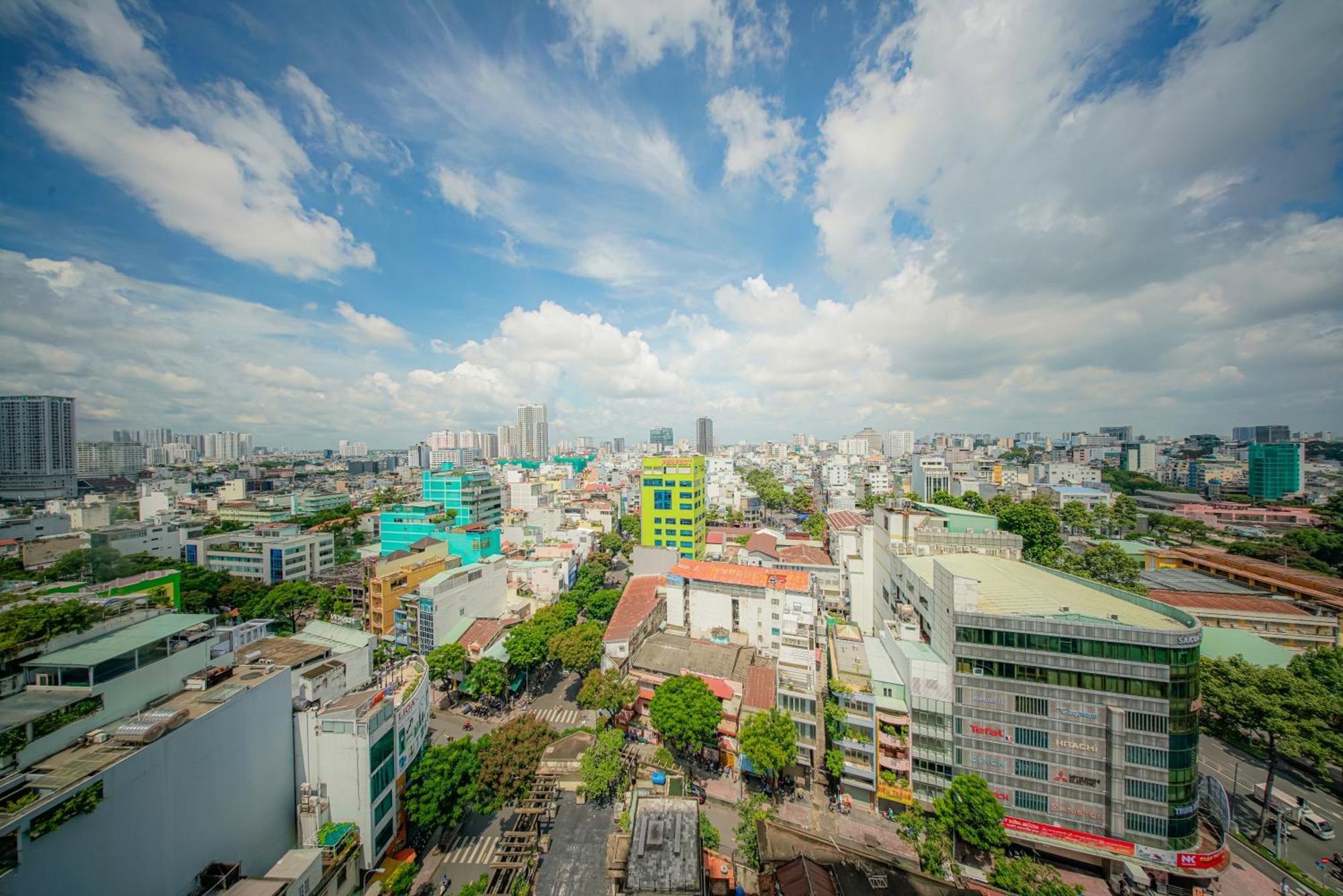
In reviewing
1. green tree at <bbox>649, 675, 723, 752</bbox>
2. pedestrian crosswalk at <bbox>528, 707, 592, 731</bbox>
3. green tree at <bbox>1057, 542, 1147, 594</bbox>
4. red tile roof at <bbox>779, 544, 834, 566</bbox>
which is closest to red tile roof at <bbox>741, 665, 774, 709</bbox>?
green tree at <bbox>649, 675, 723, 752</bbox>

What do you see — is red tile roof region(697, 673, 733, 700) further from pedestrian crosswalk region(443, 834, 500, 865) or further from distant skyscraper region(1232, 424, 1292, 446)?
distant skyscraper region(1232, 424, 1292, 446)

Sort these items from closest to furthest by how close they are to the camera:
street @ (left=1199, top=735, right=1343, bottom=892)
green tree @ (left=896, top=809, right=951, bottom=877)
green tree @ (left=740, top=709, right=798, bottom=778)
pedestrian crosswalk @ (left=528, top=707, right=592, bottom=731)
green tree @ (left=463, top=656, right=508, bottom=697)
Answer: green tree @ (left=896, top=809, right=951, bottom=877) → street @ (left=1199, top=735, right=1343, bottom=892) → green tree @ (left=740, top=709, right=798, bottom=778) → pedestrian crosswalk @ (left=528, top=707, right=592, bottom=731) → green tree @ (left=463, top=656, right=508, bottom=697)

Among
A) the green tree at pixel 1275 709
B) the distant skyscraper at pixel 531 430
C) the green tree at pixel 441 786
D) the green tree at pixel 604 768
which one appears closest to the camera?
the green tree at pixel 441 786

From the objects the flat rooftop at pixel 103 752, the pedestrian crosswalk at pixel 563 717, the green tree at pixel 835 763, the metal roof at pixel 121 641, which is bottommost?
the pedestrian crosswalk at pixel 563 717

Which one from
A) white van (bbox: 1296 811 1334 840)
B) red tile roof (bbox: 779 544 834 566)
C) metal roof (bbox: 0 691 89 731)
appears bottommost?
white van (bbox: 1296 811 1334 840)

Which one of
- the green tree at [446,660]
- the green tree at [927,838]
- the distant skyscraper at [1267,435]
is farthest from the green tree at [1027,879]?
the distant skyscraper at [1267,435]

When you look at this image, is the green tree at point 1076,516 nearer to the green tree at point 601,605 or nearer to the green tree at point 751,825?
the green tree at point 601,605

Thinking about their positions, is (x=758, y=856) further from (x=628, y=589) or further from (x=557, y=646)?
(x=628, y=589)
